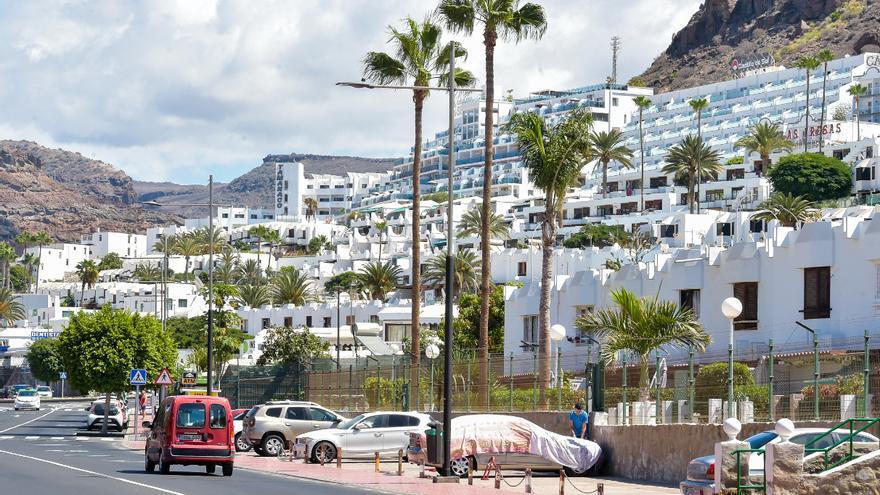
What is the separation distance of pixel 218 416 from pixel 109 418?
115 ft

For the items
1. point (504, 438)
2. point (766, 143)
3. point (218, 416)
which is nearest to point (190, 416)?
point (218, 416)

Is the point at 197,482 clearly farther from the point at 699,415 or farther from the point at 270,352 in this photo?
the point at 270,352

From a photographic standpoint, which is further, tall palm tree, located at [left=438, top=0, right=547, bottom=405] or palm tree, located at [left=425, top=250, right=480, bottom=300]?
palm tree, located at [left=425, top=250, right=480, bottom=300]

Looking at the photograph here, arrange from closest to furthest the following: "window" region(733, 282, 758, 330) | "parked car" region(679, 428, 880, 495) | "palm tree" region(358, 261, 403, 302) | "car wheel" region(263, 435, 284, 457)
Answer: "parked car" region(679, 428, 880, 495) → "car wheel" region(263, 435, 284, 457) → "window" region(733, 282, 758, 330) → "palm tree" region(358, 261, 403, 302)

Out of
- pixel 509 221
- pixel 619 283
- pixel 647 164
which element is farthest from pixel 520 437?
pixel 647 164

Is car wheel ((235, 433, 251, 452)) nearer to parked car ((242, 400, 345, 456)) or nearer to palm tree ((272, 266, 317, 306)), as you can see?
parked car ((242, 400, 345, 456))

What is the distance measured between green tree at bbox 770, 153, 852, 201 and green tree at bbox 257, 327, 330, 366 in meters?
58.9

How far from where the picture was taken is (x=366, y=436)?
4019 cm

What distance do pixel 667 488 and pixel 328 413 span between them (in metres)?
15.9

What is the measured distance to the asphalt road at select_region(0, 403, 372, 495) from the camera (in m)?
27.1

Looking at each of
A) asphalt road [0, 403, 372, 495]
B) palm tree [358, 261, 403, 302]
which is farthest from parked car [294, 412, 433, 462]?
palm tree [358, 261, 403, 302]

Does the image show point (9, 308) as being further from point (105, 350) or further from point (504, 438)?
point (504, 438)

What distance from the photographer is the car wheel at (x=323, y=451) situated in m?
39.8

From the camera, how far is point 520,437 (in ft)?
114
